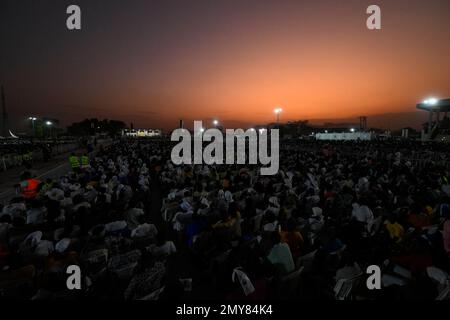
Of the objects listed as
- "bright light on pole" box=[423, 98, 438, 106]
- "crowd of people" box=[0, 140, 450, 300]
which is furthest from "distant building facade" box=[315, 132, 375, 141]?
"crowd of people" box=[0, 140, 450, 300]

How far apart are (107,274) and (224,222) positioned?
97.5 inches

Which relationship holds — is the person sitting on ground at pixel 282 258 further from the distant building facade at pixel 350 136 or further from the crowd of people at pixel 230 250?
the distant building facade at pixel 350 136

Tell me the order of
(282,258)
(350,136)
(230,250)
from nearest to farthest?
(282,258)
(230,250)
(350,136)

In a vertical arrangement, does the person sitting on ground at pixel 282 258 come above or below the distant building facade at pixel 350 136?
below

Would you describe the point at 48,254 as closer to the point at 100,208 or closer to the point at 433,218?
the point at 100,208

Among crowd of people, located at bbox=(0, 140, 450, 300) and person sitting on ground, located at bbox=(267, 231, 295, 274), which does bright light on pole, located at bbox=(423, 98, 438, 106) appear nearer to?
crowd of people, located at bbox=(0, 140, 450, 300)

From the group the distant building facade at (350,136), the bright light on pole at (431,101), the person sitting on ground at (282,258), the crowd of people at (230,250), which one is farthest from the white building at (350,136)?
the person sitting on ground at (282,258)

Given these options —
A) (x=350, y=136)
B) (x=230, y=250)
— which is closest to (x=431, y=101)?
(x=350, y=136)

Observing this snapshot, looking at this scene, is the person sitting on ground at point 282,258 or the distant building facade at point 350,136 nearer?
the person sitting on ground at point 282,258

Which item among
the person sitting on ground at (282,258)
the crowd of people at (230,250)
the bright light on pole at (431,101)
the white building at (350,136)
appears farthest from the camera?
the white building at (350,136)

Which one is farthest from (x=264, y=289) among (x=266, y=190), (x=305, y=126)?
(x=305, y=126)

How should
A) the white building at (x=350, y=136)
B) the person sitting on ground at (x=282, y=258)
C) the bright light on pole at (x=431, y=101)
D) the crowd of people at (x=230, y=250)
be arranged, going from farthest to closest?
the white building at (x=350, y=136), the bright light on pole at (x=431, y=101), the person sitting on ground at (x=282, y=258), the crowd of people at (x=230, y=250)

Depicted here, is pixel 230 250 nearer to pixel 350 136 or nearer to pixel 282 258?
pixel 282 258
